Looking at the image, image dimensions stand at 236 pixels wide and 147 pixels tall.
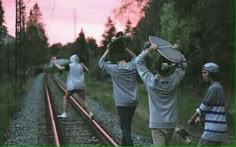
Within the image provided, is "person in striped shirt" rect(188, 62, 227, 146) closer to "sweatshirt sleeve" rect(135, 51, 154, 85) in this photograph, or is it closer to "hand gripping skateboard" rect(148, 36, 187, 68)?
"hand gripping skateboard" rect(148, 36, 187, 68)

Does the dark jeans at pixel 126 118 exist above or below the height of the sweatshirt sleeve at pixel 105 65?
below

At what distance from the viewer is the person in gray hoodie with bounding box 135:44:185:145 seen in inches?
282

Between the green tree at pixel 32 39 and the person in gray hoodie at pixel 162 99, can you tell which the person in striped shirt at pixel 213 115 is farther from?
the green tree at pixel 32 39

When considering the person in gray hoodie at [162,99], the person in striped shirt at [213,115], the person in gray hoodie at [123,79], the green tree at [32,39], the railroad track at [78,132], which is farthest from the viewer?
the green tree at [32,39]

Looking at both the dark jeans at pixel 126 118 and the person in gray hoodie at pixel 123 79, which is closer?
the person in gray hoodie at pixel 123 79

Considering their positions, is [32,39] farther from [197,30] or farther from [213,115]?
[213,115]

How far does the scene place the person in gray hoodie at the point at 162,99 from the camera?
23.5ft

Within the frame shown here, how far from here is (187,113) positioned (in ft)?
65.6

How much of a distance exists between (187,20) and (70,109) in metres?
18.7

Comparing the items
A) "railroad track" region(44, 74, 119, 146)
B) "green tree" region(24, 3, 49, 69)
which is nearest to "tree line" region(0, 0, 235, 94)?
"railroad track" region(44, 74, 119, 146)

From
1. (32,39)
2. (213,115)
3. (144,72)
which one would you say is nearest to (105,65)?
(144,72)

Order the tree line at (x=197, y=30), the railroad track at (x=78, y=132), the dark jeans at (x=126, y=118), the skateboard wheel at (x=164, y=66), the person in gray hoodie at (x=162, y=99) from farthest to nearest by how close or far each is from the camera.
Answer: the tree line at (x=197, y=30) → the railroad track at (x=78, y=132) → the dark jeans at (x=126, y=118) → the person in gray hoodie at (x=162, y=99) → the skateboard wheel at (x=164, y=66)

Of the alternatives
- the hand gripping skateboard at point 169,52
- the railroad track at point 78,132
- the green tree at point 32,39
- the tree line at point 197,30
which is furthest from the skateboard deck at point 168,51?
the green tree at point 32,39

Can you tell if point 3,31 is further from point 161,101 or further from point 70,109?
point 161,101
